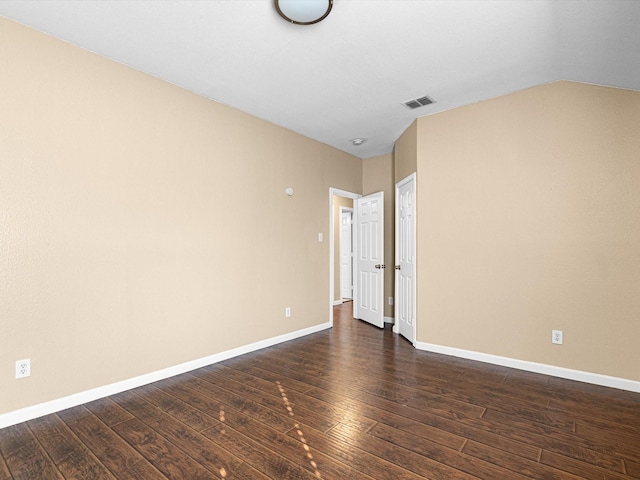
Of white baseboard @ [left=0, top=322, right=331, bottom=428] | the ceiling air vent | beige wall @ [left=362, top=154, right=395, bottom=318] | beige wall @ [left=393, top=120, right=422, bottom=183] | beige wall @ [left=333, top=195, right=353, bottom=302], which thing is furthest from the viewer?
beige wall @ [left=333, top=195, right=353, bottom=302]

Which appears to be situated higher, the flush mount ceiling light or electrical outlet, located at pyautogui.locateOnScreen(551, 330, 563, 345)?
the flush mount ceiling light

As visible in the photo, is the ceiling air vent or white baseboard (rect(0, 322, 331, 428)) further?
the ceiling air vent

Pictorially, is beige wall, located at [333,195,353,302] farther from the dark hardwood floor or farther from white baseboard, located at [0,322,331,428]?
the dark hardwood floor

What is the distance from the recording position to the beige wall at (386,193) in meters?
5.25

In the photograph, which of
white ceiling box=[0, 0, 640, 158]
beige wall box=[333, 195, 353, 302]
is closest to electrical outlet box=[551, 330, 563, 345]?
white ceiling box=[0, 0, 640, 158]

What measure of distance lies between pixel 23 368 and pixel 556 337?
14.4ft

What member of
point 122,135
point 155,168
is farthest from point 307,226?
point 122,135

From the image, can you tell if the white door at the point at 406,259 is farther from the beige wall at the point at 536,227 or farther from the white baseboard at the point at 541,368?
the white baseboard at the point at 541,368

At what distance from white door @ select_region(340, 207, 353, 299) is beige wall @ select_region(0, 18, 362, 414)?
3257 mm

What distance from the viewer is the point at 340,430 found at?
2.16m

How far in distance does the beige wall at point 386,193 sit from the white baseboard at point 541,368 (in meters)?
1.40

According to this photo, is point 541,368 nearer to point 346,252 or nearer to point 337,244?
point 337,244

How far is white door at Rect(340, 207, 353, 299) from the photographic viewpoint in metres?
7.32

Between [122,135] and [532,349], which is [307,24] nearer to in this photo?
[122,135]
